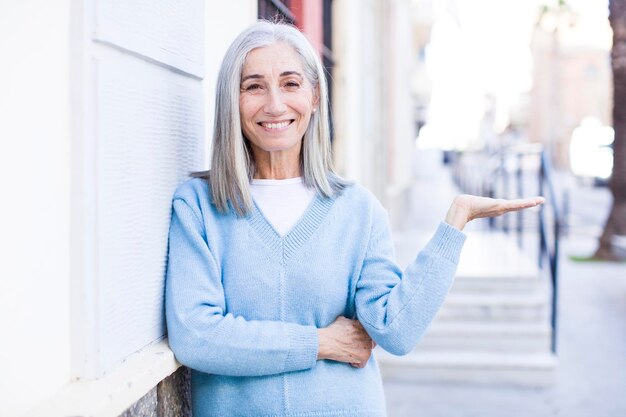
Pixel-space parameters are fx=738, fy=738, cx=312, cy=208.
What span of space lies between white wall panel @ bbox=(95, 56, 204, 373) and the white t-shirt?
0.24 metres

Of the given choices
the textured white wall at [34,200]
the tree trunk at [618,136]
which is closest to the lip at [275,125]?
the textured white wall at [34,200]

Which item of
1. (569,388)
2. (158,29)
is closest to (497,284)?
(569,388)

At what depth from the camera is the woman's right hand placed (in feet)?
6.23

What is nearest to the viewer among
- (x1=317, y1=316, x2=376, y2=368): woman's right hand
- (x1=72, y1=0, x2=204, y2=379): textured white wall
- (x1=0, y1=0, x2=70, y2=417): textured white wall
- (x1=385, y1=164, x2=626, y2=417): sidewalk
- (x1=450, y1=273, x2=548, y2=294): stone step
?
(x1=0, y1=0, x2=70, y2=417): textured white wall

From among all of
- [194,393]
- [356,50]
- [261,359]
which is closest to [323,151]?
[261,359]

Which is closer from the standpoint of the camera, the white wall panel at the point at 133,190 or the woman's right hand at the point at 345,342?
the white wall panel at the point at 133,190

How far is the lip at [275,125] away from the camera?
1.95m

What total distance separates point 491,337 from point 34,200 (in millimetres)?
4195

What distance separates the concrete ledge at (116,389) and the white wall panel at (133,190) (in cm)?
3

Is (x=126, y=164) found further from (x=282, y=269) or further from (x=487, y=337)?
(x=487, y=337)

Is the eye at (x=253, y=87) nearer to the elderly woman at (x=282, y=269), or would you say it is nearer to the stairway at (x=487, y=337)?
the elderly woman at (x=282, y=269)

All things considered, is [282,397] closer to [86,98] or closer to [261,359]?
[261,359]

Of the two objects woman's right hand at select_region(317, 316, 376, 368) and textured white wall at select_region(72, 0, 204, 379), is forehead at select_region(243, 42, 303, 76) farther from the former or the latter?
woman's right hand at select_region(317, 316, 376, 368)

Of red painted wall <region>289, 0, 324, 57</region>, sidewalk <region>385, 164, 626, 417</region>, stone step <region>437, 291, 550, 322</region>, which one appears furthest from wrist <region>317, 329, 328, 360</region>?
stone step <region>437, 291, 550, 322</region>
